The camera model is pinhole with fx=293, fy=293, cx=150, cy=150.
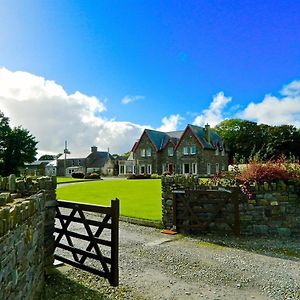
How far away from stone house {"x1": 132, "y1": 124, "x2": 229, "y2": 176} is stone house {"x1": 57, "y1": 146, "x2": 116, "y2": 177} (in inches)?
441

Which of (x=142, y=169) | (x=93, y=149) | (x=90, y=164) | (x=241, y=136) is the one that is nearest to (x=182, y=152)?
(x=142, y=169)

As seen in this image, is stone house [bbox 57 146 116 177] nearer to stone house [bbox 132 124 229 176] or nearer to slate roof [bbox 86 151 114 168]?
slate roof [bbox 86 151 114 168]

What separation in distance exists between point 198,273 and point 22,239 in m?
4.31

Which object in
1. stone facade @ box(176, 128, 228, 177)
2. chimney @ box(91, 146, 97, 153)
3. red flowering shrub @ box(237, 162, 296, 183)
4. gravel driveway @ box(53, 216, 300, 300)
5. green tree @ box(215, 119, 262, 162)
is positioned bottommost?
gravel driveway @ box(53, 216, 300, 300)

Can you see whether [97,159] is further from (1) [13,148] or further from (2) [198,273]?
(2) [198,273]

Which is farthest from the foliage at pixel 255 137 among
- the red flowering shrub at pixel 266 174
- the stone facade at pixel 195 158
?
the red flowering shrub at pixel 266 174

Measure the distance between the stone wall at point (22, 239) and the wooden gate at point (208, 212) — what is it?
5.42 metres

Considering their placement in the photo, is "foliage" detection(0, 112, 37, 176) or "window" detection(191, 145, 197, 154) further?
"window" detection(191, 145, 197, 154)

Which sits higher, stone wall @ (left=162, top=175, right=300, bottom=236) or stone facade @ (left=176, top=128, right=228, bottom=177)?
stone facade @ (left=176, top=128, right=228, bottom=177)

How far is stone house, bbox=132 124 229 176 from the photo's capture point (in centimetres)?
5047

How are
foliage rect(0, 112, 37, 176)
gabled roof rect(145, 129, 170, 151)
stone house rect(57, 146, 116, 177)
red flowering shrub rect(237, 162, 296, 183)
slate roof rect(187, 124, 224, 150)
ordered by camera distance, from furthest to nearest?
stone house rect(57, 146, 116, 177) < gabled roof rect(145, 129, 170, 151) < slate roof rect(187, 124, 224, 150) < foliage rect(0, 112, 37, 176) < red flowering shrub rect(237, 162, 296, 183)

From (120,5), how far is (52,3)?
2.45m

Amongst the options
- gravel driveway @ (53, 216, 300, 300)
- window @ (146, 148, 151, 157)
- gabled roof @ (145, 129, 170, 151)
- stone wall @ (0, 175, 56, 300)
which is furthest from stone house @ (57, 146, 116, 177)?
stone wall @ (0, 175, 56, 300)

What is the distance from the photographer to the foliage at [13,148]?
46.6 meters
